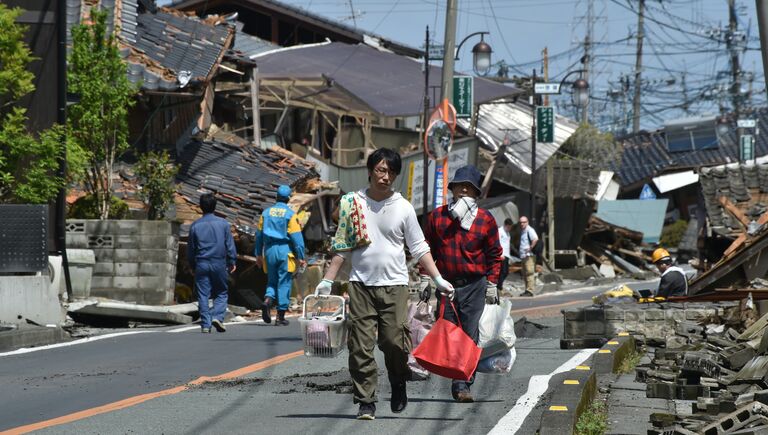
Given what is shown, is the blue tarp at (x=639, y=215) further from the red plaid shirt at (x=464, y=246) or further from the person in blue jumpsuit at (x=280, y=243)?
the red plaid shirt at (x=464, y=246)

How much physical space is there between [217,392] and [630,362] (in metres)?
5.04

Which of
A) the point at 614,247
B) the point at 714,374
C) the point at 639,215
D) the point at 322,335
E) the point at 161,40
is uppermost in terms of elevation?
the point at 161,40

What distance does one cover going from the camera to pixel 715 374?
11250 millimetres

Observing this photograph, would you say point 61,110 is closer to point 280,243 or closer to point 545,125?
point 280,243

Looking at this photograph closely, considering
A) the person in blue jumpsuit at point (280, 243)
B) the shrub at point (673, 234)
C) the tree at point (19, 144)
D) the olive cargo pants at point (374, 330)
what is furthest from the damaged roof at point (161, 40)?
the shrub at point (673, 234)

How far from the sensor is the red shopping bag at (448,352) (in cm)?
900

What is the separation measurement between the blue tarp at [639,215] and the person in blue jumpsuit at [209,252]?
144ft

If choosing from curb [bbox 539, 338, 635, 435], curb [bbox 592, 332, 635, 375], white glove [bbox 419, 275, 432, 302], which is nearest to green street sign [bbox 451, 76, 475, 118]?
curb [bbox 592, 332, 635, 375]

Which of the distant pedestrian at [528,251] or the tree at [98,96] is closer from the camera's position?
Answer: the tree at [98,96]

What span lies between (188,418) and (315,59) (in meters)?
28.3

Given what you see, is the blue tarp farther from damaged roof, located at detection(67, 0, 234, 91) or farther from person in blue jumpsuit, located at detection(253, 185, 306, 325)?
person in blue jumpsuit, located at detection(253, 185, 306, 325)

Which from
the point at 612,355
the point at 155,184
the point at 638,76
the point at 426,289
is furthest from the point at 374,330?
the point at 638,76

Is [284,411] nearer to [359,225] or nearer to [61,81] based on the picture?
[359,225]

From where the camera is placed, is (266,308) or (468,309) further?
(266,308)
